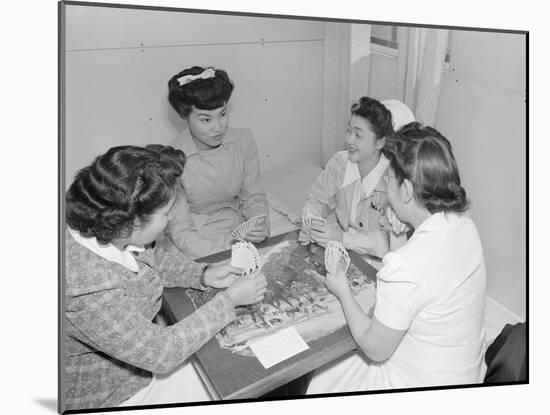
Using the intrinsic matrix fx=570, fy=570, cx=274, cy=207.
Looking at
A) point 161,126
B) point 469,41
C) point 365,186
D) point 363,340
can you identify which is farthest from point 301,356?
point 469,41

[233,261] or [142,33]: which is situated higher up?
[142,33]

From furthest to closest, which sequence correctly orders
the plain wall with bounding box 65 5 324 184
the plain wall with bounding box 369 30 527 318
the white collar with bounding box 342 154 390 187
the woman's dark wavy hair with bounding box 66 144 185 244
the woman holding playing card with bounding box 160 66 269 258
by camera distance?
the plain wall with bounding box 369 30 527 318 → the white collar with bounding box 342 154 390 187 → the woman holding playing card with bounding box 160 66 269 258 → the plain wall with bounding box 65 5 324 184 → the woman's dark wavy hair with bounding box 66 144 185 244

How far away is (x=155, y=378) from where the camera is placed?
1.65 meters

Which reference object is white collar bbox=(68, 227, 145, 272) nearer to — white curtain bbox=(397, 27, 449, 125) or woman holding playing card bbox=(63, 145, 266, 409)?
woman holding playing card bbox=(63, 145, 266, 409)

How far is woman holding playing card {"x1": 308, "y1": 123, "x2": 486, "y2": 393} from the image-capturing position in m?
1.56

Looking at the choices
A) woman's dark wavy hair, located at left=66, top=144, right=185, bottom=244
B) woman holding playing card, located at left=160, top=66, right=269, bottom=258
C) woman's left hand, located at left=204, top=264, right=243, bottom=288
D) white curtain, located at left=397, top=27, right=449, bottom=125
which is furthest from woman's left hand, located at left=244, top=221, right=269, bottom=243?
white curtain, located at left=397, top=27, right=449, bottom=125

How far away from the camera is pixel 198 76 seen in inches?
64.7

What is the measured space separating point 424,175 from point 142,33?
0.90 m

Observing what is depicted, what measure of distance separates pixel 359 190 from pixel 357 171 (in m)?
0.07

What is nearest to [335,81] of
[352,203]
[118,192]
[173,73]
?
[352,203]

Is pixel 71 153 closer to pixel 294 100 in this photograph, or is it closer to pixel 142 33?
pixel 142 33

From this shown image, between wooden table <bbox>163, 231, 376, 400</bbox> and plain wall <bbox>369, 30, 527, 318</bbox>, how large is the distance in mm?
671

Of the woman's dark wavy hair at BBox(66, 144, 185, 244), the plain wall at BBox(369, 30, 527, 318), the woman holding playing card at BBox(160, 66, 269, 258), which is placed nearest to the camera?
the woman's dark wavy hair at BBox(66, 144, 185, 244)

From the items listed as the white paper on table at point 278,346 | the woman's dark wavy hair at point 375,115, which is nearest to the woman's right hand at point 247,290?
the white paper on table at point 278,346
